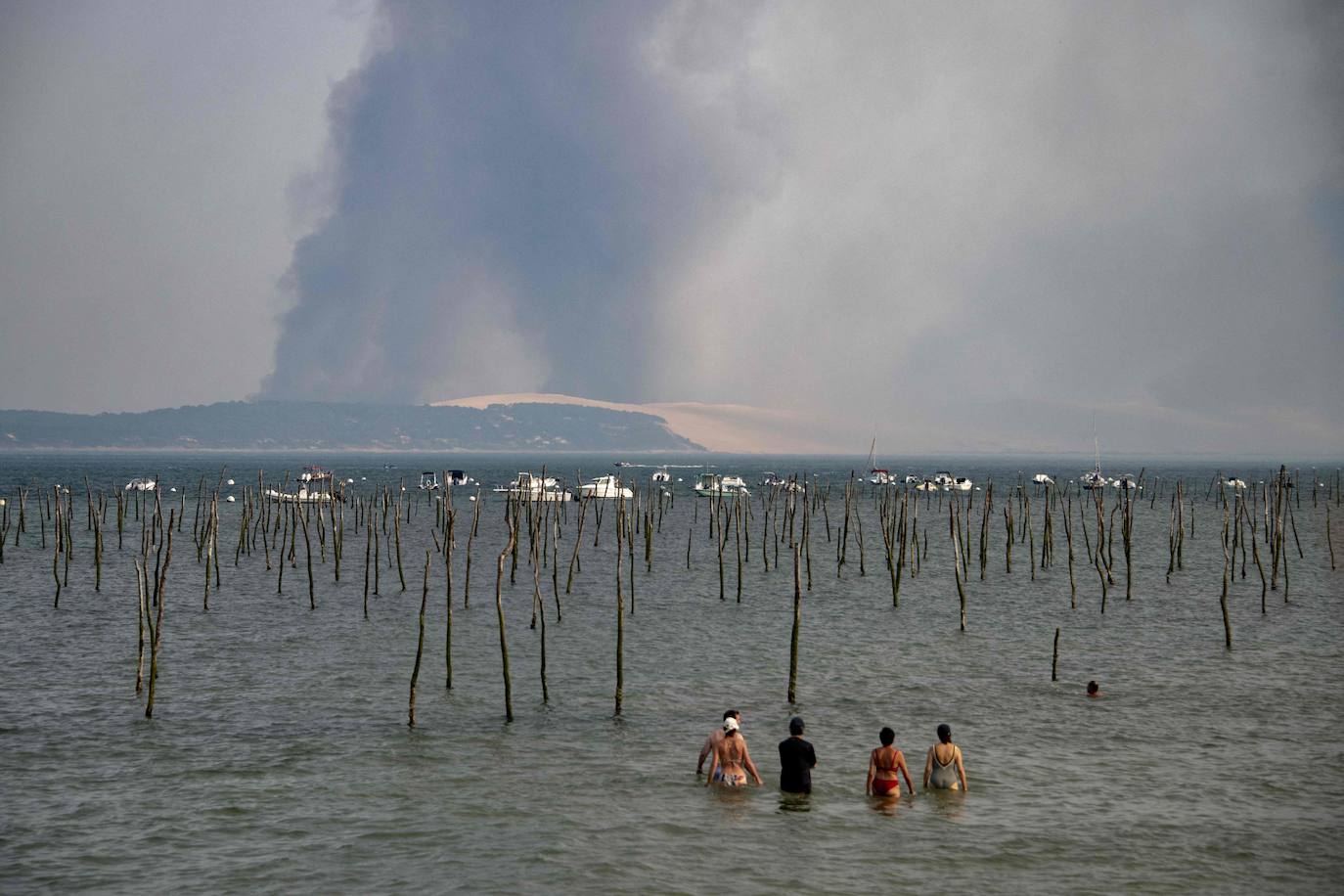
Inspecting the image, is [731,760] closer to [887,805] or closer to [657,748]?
[887,805]

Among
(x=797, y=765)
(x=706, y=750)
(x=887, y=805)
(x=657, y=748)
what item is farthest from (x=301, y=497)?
(x=887, y=805)

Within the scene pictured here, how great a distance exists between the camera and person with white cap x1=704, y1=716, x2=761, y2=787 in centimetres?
1895

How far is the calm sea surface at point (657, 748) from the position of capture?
628 inches

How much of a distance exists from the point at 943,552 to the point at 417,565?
26.5 m

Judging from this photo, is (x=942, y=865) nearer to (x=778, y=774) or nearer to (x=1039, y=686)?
(x=778, y=774)

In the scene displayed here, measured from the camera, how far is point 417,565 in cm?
5684

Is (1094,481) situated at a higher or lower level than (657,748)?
higher

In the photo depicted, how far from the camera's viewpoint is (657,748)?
21.5m

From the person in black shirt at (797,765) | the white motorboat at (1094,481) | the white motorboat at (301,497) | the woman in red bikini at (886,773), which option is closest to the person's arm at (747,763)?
the person in black shirt at (797,765)

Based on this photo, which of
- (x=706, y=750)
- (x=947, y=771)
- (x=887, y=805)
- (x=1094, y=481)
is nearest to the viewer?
(x=887, y=805)

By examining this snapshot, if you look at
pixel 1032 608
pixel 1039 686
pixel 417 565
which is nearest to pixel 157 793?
pixel 1039 686

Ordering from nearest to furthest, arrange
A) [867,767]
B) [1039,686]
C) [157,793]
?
[157,793] < [867,767] < [1039,686]

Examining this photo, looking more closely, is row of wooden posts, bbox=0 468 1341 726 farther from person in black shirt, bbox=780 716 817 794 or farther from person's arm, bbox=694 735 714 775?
person in black shirt, bbox=780 716 817 794

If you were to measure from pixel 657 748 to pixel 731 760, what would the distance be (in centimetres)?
284
